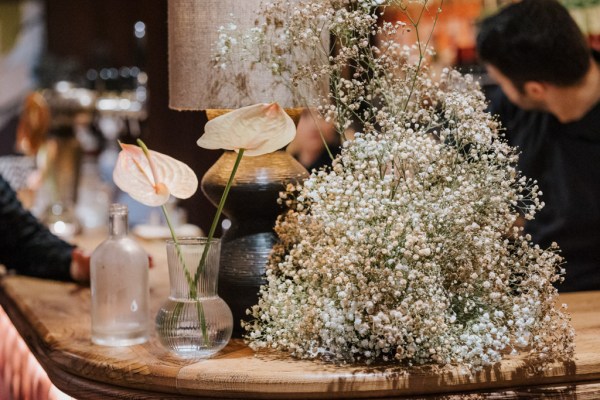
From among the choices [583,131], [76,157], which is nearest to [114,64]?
[76,157]

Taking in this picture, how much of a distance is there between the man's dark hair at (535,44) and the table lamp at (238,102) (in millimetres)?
1289

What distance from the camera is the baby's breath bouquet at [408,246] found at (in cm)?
118

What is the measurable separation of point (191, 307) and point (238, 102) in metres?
0.37

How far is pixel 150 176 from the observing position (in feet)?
4.24

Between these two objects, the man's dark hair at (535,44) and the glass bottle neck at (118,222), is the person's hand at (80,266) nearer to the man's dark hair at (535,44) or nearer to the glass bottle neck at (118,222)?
the glass bottle neck at (118,222)

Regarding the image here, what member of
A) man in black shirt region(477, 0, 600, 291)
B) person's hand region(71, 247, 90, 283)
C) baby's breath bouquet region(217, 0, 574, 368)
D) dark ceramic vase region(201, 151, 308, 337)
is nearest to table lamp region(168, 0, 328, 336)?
dark ceramic vase region(201, 151, 308, 337)

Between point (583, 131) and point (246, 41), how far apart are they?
147cm


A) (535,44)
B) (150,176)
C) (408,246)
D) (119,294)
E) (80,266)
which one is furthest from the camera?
(535,44)

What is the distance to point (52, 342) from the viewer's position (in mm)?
1427

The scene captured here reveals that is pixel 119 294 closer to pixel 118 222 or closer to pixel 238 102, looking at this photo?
pixel 118 222

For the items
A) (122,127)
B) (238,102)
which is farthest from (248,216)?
(122,127)

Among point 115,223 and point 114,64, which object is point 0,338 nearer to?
point 115,223

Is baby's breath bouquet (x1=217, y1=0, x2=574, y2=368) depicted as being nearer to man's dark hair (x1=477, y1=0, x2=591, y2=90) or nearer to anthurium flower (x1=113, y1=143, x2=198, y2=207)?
anthurium flower (x1=113, y1=143, x2=198, y2=207)

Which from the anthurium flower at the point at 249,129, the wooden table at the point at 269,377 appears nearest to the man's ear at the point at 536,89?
the wooden table at the point at 269,377
